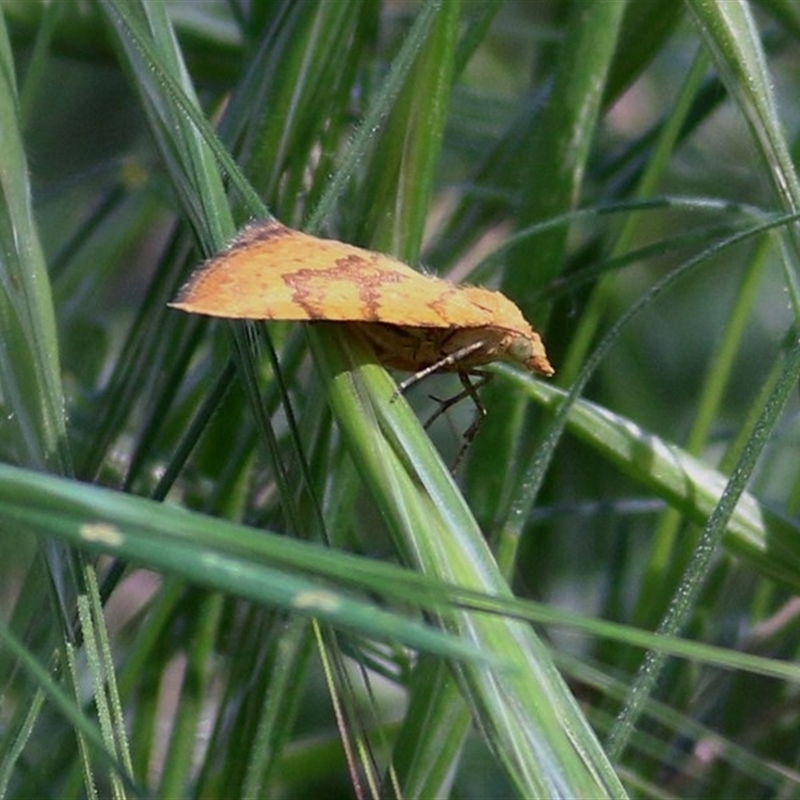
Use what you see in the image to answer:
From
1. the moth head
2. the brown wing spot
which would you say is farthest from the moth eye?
the brown wing spot

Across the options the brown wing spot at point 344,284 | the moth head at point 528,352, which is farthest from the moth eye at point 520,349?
the brown wing spot at point 344,284

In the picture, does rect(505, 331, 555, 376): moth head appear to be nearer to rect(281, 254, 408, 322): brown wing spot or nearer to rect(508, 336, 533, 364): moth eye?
rect(508, 336, 533, 364): moth eye

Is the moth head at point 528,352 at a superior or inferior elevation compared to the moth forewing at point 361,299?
inferior

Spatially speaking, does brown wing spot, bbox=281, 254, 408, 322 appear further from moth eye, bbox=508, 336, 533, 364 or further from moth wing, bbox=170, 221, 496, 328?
moth eye, bbox=508, 336, 533, 364

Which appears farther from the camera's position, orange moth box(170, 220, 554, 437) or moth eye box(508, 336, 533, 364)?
moth eye box(508, 336, 533, 364)

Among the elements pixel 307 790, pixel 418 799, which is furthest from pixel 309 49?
pixel 307 790

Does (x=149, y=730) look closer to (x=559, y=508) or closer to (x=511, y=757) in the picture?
(x=559, y=508)

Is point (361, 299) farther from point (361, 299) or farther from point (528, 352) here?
point (528, 352)

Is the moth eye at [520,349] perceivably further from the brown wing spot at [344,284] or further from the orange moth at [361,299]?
the brown wing spot at [344,284]

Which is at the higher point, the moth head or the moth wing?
the moth wing
